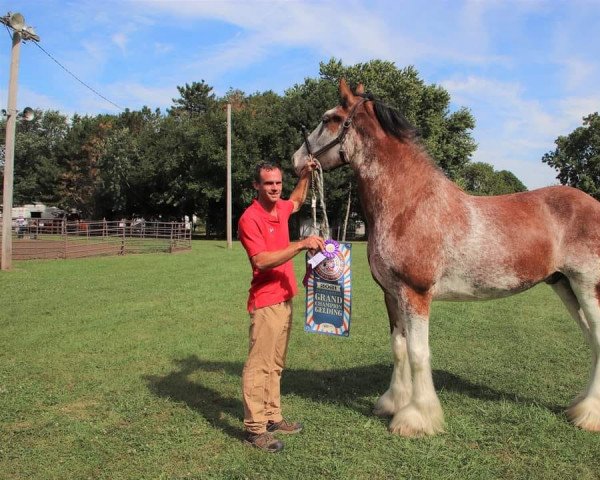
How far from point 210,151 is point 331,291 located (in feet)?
117

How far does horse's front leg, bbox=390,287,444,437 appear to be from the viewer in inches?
154

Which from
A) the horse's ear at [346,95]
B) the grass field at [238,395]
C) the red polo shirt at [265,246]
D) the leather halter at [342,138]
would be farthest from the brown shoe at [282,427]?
the horse's ear at [346,95]

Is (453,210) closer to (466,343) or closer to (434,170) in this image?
(434,170)

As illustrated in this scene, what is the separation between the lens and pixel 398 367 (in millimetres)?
4445

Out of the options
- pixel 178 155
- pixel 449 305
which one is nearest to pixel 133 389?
pixel 449 305

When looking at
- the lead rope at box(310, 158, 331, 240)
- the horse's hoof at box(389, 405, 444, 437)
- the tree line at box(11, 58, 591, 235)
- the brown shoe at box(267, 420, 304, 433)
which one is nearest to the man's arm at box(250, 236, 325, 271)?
the lead rope at box(310, 158, 331, 240)

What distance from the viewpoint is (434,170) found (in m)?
4.19

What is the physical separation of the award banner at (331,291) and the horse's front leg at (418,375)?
21.0 inches

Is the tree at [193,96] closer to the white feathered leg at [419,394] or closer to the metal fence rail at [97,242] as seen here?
the metal fence rail at [97,242]

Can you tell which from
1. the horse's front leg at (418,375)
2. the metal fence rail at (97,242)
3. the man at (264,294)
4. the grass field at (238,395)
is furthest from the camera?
the metal fence rail at (97,242)

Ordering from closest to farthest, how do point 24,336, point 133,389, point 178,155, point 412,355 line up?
point 412,355, point 133,389, point 24,336, point 178,155

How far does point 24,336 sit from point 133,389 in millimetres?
3193

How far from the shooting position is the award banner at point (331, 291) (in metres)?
4.27

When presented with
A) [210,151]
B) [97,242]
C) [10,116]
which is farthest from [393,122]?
[210,151]
